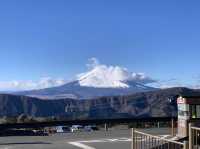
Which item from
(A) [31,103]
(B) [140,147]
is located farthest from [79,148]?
(A) [31,103]

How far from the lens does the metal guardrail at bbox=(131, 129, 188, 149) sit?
52.1 ft

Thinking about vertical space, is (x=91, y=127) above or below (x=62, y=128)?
above

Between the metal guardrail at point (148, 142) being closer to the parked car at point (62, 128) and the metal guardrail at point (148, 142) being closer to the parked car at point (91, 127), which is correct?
the parked car at point (91, 127)

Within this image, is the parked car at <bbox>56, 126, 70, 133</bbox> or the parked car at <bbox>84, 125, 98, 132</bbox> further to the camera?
the parked car at <bbox>84, 125, 98, 132</bbox>

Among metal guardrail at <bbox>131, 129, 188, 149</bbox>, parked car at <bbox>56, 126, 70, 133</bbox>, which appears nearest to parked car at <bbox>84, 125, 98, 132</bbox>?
parked car at <bbox>56, 126, 70, 133</bbox>

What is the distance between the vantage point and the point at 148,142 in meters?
18.5

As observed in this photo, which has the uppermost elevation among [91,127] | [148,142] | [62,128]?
[91,127]

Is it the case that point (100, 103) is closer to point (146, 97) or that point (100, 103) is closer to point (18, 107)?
point (146, 97)

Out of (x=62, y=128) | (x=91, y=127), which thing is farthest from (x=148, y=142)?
(x=62, y=128)

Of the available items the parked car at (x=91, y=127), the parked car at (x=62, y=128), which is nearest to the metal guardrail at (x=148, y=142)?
the parked car at (x=91, y=127)

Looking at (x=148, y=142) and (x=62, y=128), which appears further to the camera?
(x=62, y=128)

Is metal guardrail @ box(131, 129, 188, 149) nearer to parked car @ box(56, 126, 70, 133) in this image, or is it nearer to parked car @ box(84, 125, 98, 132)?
parked car @ box(84, 125, 98, 132)

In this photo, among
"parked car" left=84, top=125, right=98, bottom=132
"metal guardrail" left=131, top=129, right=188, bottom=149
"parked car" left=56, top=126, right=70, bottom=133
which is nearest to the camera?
"metal guardrail" left=131, top=129, right=188, bottom=149

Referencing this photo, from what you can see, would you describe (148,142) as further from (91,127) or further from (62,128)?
(62,128)
